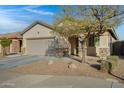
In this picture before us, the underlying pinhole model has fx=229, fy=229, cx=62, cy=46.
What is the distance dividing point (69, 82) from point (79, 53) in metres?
14.3

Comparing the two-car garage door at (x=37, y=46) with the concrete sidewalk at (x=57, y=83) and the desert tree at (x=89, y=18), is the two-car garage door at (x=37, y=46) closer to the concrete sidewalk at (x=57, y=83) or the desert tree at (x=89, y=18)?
the desert tree at (x=89, y=18)

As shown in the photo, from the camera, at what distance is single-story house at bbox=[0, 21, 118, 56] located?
76.6ft

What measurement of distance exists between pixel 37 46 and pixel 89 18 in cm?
1195

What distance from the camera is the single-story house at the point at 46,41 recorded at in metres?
23.3

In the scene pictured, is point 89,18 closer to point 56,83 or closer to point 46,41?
point 56,83

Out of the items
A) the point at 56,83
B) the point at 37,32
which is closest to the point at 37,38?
the point at 37,32

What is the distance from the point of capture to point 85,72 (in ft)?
42.0

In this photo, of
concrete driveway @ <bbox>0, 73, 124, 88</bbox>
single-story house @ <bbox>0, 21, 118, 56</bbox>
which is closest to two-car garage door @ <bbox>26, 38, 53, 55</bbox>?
single-story house @ <bbox>0, 21, 118, 56</bbox>

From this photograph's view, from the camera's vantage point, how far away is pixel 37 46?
26125 mm

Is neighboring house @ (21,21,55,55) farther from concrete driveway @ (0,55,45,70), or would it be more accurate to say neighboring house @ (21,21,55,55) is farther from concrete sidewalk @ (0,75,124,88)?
concrete sidewalk @ (0,75,124,88)

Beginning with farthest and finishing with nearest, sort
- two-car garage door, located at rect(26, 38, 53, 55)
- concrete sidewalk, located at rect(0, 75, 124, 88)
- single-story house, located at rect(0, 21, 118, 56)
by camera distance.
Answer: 1. two-car garage door, located at rect(26, 38, 53, 55)
2. single-story house, located at rect(0, 21, 118, 56)
3. concrete sidewalk, located at rect(0, 75, 124, 88)

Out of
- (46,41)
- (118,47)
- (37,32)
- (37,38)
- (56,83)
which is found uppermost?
(37,32)

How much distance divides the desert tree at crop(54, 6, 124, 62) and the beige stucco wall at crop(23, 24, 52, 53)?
8098 millimetres
